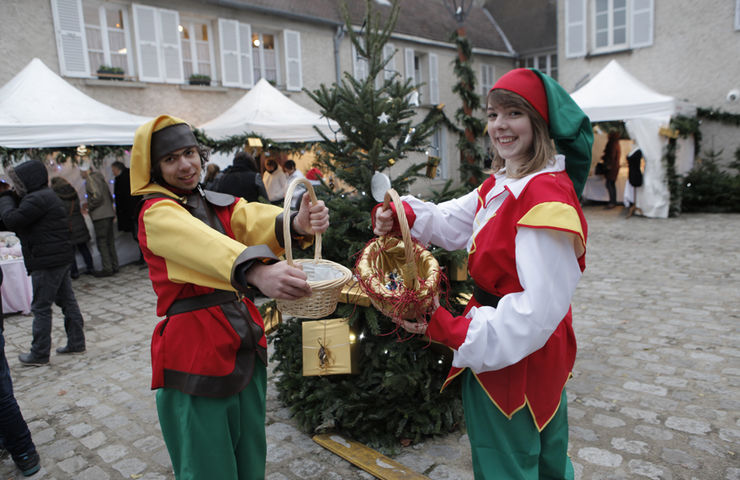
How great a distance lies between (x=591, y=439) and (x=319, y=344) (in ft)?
6.04

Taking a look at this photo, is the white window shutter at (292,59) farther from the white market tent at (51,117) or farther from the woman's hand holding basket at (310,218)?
the woman's hand holding basket at (310,218)

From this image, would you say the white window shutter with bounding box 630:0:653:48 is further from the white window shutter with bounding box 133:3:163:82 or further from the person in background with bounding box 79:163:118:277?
the person in background with bounding box 79:163:118:277

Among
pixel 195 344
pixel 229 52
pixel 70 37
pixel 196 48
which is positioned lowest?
pixel 195 344

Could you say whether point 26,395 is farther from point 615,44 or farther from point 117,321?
point 615,44

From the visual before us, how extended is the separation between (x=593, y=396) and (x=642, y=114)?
9458 millimetres

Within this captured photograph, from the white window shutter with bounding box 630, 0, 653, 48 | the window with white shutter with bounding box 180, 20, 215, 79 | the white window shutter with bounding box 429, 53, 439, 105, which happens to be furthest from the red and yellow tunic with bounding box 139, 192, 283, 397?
the white window shutter with bounding box 429, 53, 439, 105

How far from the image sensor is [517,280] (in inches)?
62.8

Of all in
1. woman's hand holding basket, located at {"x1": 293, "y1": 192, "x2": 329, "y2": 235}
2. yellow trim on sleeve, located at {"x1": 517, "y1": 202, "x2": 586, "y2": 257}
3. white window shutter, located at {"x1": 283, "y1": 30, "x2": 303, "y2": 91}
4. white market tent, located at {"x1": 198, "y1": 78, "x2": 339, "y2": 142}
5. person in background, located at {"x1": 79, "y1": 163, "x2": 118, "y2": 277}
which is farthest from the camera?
white window shutter, located at {"x1": 283, "y1": 30, "x2": 303, "y2": 91}

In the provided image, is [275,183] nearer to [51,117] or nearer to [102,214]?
[102,214]

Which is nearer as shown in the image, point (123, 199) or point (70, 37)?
point (123, 199)

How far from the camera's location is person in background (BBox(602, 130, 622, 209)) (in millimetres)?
13195

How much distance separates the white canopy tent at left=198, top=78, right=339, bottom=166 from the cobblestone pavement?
399 centimetres

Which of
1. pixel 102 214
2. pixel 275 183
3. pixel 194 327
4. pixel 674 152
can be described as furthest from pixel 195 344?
pixel 674 152

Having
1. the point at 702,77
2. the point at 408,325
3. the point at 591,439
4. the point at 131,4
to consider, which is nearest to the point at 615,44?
the point at 702,77
